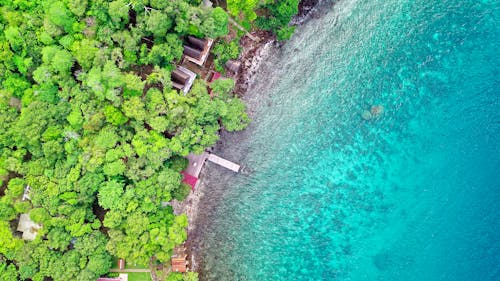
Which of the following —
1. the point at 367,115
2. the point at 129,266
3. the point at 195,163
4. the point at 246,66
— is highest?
the point at 246,66

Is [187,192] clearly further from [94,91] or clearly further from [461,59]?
[461,59]

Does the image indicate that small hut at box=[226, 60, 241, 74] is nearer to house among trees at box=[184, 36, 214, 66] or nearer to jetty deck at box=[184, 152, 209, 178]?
house among trees at box=[184, 36, 214, 66]

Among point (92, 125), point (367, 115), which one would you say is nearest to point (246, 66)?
point (367, 115)

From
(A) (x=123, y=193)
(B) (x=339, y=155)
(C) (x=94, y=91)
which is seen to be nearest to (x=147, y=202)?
(A) (x=123, y=193)

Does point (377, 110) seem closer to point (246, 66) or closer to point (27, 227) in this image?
point (246, 66)

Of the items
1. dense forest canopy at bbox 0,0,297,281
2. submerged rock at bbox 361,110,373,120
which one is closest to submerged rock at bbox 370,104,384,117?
submerged rock at bbox 361,110,373,120
